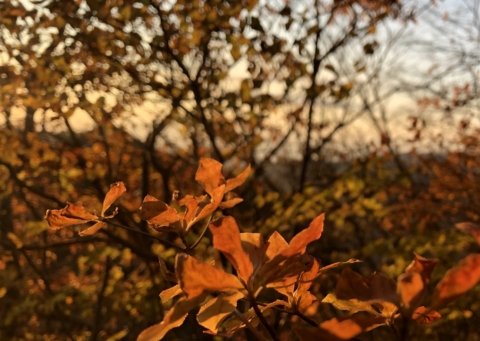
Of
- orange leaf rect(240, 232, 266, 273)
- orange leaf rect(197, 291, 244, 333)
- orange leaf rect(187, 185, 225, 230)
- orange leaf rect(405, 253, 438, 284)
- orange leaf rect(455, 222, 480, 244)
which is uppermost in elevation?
orange leaf rect(187, 185, 225, 230)

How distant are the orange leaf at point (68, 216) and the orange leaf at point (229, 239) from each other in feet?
0.80

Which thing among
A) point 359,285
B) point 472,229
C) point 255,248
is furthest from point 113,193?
point 472,229

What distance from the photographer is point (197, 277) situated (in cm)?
44

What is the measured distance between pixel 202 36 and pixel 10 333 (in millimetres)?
3089

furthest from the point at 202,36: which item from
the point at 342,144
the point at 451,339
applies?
the point at 342,144

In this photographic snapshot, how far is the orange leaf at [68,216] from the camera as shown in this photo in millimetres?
617

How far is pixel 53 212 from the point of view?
2.02ft

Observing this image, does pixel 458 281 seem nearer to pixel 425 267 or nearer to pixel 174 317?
pixel 425 267

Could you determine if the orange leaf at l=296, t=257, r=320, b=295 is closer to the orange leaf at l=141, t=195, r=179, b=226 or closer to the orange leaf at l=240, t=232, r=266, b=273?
the orange leaf at l=240, t=232, r=266, b=273

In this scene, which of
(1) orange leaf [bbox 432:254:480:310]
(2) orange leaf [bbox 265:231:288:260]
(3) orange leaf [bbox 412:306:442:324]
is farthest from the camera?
(2) orange leaf [bbox 265:231:288:260]

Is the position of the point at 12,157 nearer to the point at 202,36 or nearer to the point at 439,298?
the point at 202,36

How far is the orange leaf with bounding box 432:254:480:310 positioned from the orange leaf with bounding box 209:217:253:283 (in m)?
0.19

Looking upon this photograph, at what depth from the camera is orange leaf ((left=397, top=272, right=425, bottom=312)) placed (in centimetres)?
40

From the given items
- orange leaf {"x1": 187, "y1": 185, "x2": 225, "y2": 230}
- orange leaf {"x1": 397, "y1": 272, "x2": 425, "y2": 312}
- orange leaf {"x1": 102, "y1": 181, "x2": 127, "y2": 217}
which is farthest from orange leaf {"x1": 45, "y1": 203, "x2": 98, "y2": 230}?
orange leaf {"x1": 397, "y1": 272, "x2": 425, "y2": 312}
